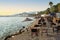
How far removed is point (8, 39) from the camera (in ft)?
61.5

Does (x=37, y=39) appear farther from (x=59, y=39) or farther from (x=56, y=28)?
(x=56, y=28)

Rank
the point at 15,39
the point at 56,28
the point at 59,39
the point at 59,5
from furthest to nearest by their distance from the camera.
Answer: the point at 59,5 < the point at 56,28 < the point at 15,39 < the point at 59,39

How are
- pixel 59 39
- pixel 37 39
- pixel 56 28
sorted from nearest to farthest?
pixel 59 39 → pixel 37 39 → pixel 56 28

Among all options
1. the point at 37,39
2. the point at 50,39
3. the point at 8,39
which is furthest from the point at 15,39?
the point at 50,39

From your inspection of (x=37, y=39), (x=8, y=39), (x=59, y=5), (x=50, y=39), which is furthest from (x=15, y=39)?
(x=59, y=5)

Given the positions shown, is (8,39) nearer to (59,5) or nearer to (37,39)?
(37,39)

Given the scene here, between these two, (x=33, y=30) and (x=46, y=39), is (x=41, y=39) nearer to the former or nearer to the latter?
(x=46, y=39)

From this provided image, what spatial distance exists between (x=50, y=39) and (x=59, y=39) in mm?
683

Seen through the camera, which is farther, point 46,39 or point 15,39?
point 15,39

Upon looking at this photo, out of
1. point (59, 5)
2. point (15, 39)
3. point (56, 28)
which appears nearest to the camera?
point (15, 39)

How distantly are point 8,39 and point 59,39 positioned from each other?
18.5ft

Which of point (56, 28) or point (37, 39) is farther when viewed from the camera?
point (56, 28)

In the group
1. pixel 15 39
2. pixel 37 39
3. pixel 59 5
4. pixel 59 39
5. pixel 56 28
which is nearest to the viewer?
pixel 59 39

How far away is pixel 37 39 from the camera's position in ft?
52.6
